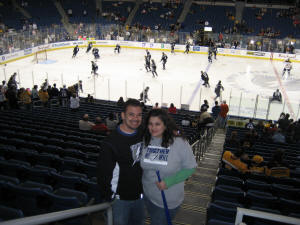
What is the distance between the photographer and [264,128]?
1141 cm

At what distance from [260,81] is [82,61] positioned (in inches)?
544

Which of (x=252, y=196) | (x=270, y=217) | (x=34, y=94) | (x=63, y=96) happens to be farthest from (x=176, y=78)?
(x=270, y=217)

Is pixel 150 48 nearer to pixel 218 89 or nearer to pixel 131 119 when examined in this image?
pixel 218 89

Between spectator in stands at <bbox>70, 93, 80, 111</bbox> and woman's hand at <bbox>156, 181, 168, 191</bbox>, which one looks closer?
woman's hand at <bbox>156, 181, 168, 191</bbox>

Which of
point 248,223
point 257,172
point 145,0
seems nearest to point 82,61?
point 145,0

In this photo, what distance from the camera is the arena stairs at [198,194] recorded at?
14.7ft

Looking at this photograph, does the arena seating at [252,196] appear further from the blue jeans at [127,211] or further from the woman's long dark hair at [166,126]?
the woman's long dark hair at [166,126]

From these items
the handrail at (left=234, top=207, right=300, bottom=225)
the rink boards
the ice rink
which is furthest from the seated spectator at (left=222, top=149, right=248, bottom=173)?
the rink boards

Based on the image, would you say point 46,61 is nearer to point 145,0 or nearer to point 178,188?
point 145,0

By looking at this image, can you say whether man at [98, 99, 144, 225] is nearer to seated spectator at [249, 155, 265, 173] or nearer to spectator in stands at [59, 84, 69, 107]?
seated spectator at [249, 155, 265, 173]

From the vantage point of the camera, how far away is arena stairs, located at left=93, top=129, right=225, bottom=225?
4469 millimetres

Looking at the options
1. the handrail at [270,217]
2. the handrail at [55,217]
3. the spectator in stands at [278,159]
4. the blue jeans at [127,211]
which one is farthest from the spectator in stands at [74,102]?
the handrail at [270,217]

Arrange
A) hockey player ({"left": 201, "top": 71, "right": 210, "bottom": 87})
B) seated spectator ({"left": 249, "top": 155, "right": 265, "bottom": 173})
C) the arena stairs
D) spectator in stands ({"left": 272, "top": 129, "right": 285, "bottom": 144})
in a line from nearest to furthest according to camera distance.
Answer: the arena stairs < seated spectator ({"left": 249, "top": 155, "right": 265, "bottom": 173}) < spectator in stands ({"left": 272, "top": 129, "right": 285, "bottom": 144}) < hockey player ({"left": 201, "top": 71, "right": 210, "bottom": 87})

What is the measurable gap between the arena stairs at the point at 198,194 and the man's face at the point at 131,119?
139cm
